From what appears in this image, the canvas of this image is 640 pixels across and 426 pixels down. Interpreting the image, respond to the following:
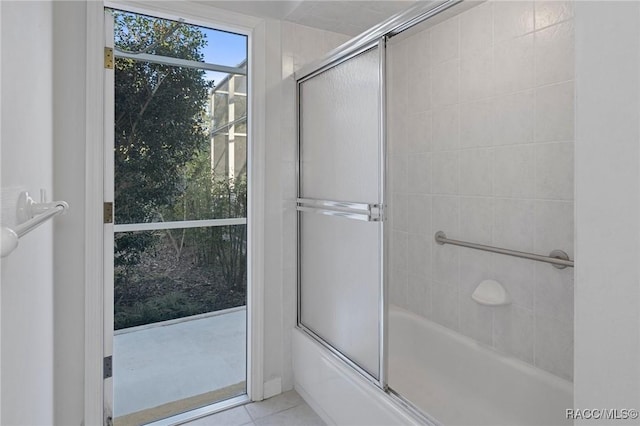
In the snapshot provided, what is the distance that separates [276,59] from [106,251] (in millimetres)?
1416

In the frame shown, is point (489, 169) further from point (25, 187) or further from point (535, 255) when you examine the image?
point (25, 187)

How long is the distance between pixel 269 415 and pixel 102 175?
60.1 inches

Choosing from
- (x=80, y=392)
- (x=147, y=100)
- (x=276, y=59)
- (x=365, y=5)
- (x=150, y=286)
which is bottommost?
(x=80, y=392)

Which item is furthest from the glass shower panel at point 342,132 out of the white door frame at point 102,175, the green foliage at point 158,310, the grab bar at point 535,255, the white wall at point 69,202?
the white wall at point 69,202

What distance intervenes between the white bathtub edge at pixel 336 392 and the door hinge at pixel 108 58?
175 cm

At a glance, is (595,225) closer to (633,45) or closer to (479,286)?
(633,45)

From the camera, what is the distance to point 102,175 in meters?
1.81

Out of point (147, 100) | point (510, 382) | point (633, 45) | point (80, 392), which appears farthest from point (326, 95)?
point (80, 392)

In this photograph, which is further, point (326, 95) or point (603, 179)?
point (326, 95)

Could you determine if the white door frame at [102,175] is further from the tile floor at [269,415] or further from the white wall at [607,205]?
the white wall at [607,205]

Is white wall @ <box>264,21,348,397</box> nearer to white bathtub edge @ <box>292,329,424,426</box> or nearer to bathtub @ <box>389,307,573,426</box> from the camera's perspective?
white bathtub edge @ <box>292,329,424,426</box>

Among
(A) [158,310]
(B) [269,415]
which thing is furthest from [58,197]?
(B) [269,415]

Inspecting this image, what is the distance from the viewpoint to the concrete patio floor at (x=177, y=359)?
203cm

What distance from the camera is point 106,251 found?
72.7 inches
